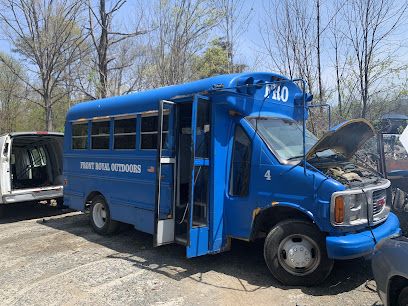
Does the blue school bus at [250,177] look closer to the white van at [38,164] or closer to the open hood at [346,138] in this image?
the open hood at [346,138]

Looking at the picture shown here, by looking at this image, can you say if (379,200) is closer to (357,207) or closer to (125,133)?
(357,207)

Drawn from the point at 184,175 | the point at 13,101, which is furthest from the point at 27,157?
the point at 13,101

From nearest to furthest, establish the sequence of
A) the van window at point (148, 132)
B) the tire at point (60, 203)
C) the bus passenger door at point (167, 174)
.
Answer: the bus passenger door at point (167, 174), the van window at point (148, 132), the tire at point (60, 203)

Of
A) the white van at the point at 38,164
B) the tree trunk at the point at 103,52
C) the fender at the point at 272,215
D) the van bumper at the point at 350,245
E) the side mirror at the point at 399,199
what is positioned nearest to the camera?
the van bumper at the point at 350,245

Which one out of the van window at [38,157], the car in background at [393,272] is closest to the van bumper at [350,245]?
the car in background at [393,272]

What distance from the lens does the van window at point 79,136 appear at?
8266 mm

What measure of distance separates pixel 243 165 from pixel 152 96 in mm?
2127

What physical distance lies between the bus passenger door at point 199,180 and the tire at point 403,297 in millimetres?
2668

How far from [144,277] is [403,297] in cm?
334

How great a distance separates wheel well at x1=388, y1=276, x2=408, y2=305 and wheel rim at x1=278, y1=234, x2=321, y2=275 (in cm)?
142

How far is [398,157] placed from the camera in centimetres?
873

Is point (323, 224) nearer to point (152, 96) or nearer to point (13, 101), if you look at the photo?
point (152, 96)

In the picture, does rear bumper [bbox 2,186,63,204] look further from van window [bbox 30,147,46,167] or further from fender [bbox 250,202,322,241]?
fender [bbox 250,202,322,241]

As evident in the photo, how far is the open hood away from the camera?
4.83m
